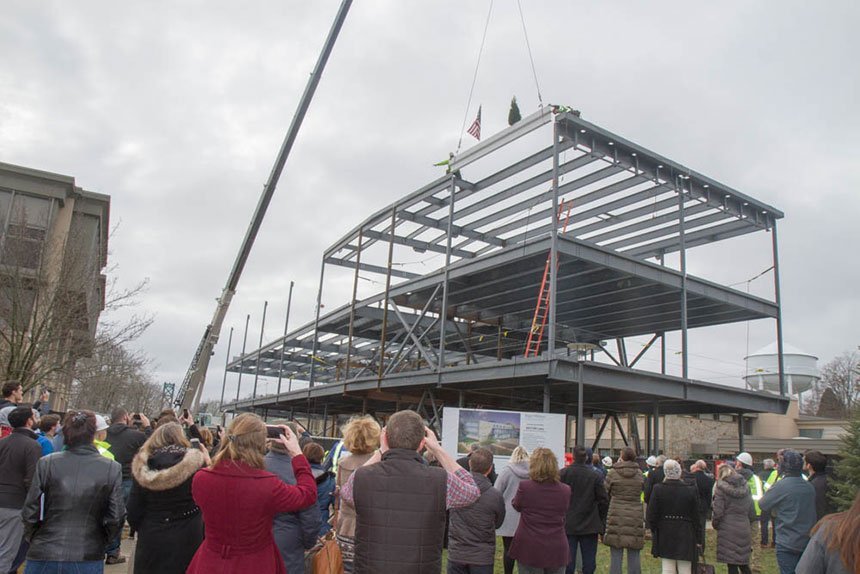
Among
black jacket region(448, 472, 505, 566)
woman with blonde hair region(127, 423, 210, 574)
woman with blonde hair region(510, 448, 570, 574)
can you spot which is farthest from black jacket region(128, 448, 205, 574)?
woman with blonde hair region(510, 448, 570, 574)

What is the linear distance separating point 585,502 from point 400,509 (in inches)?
192

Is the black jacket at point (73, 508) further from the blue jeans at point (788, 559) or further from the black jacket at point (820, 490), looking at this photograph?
the black jacket at point (820, 490)

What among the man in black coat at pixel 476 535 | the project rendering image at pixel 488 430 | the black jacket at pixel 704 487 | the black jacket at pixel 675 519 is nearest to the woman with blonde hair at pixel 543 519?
the man in black coat at pixel 476 535

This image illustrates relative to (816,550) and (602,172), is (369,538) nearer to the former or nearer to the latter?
(816,550)

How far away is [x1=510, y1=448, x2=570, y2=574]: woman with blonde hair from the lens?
6477 mm

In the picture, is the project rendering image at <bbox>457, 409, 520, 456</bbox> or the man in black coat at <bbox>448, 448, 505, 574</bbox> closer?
the man in black coat at <bbox>448, 448, 505, 574</bbox>

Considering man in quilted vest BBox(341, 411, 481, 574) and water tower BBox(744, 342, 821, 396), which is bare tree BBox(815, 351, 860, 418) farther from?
man in quilted vest BBox(341, 411, 481, 574)

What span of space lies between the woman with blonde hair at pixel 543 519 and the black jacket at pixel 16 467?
4.57m

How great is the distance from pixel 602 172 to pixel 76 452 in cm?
1647

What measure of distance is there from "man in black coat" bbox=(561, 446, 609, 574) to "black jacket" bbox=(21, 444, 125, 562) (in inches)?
204

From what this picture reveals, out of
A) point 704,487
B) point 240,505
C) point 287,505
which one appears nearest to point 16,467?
point 240,505

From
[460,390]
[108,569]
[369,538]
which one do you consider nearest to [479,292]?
[460,390]

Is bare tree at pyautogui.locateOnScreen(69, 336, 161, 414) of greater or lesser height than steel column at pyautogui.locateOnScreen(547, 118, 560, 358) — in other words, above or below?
below

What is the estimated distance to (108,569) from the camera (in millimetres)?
9180
